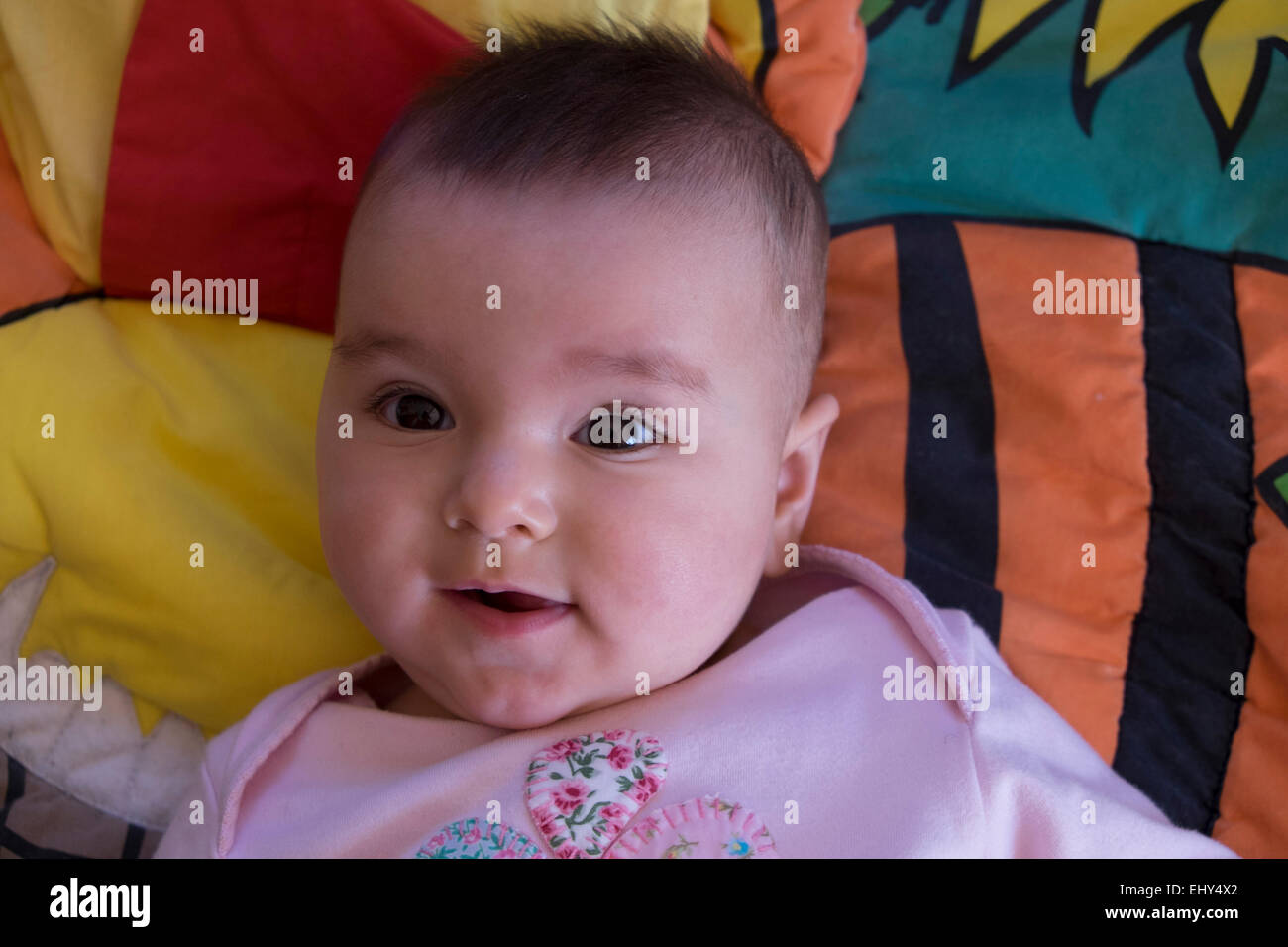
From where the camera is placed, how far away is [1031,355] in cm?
150

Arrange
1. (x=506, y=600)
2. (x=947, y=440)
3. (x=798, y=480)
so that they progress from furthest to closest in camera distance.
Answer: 1. (x=947, y=440)
2. (x=798, y=480)
3. (x=506, y=600)

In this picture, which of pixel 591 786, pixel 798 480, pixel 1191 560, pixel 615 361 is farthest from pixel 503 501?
pixel 1191 560

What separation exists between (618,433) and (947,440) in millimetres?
573

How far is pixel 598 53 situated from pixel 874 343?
1.82 ft

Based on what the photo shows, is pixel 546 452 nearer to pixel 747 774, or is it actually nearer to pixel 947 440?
pixel 747 774

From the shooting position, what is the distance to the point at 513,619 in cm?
112

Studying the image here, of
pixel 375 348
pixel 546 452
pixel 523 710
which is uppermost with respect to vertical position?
pixel 375 348

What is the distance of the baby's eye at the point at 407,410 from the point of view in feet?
3.88

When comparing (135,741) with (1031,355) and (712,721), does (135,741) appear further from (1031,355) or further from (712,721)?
(1031,355)

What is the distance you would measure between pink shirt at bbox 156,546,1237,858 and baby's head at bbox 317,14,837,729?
0.19 feet

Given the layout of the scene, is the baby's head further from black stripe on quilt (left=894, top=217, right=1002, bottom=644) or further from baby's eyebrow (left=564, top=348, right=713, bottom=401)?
black stripe on quilt (left=894, top=217, right=1002, bottom=644)

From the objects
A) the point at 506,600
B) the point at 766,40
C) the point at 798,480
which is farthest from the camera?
the point at 766,40
